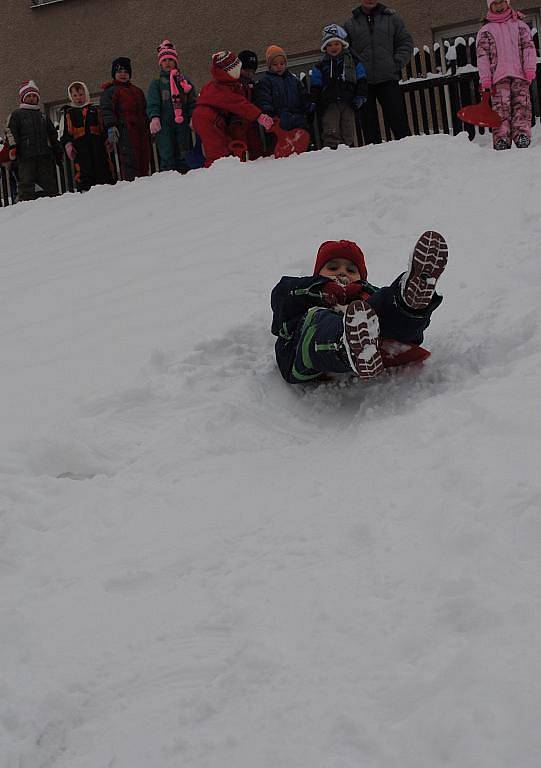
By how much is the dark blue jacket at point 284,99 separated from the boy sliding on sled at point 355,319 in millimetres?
4439

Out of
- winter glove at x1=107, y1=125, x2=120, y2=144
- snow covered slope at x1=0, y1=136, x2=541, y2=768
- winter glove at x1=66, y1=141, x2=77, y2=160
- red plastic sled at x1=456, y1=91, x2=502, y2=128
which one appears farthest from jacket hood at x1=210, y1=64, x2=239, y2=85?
snow covered slope at x1=0, y1=136, x2=541, y2=768

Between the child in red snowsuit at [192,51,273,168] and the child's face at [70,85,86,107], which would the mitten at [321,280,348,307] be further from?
the child's face at [70,85,86,107]

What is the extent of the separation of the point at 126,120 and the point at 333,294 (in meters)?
5.47

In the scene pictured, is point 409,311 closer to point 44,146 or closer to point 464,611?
point 464,611

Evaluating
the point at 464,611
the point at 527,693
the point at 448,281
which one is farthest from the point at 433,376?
the point at 527,693

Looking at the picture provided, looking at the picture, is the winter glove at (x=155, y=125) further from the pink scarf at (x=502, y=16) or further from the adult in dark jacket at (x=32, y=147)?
the pink scarf at (x=502, y=16)

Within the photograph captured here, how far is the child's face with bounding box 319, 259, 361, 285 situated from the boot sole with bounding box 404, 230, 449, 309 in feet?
2.42

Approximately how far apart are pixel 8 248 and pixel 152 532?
507 centimetres

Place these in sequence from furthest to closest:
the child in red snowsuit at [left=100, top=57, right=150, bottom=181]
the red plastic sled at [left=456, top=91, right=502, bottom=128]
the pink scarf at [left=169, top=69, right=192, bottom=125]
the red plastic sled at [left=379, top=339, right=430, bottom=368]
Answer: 1. the child in red snowsuit at [left=100, top=57, right=150, bottom=181]
2. the pink scarf at [left=169, top=69, right=192, bottom=125]
3. the red plastic sled at [left=456, top=91, right=502, bottom=128]
4. the red plastic sled at [left=379, top=339, right=430, bottom=368]

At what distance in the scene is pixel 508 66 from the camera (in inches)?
291

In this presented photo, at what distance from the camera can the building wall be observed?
12.1 m

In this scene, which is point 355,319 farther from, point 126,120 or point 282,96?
point 126,120

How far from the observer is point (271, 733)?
5.57 feet

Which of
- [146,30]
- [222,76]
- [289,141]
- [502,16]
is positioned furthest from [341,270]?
[146,30]
